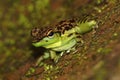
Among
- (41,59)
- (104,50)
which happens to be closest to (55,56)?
(41,59)

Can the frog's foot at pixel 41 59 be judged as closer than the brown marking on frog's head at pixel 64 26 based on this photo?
No

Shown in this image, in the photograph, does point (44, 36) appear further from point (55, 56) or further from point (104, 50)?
point (104, 50)

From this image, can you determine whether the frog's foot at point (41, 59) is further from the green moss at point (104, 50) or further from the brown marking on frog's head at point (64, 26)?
the green moss at point (104, 50)

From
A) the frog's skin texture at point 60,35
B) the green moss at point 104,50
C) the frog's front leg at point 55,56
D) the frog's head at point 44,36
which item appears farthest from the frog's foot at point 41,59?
the green moss at point 104,50

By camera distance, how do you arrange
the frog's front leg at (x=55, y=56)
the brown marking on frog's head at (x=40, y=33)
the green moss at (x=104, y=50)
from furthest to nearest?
the frog's front leg at (x=55, y=56), the brown marking on frog's head at (x=40, y=33), the green moss at (x=104, y=50)

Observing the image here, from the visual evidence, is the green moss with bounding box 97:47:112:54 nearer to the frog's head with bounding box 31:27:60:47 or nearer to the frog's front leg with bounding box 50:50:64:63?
the frog's head with bounding box 31:27:60:47

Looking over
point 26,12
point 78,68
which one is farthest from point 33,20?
point 78,68

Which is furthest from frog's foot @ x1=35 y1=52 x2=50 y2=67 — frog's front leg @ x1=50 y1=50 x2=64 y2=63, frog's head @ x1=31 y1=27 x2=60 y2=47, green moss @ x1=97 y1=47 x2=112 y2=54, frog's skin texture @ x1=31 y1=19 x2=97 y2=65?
green moss @ x1=97 y1=47 x2=112 y2=54

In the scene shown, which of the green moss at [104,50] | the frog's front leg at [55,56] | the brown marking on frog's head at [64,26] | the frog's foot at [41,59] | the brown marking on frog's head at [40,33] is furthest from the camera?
the frog's foot at [41,59]
